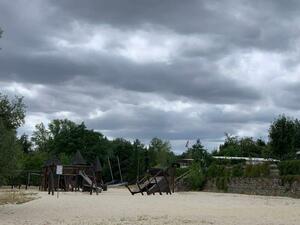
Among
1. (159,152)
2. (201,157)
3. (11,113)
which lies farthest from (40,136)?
(11,113)

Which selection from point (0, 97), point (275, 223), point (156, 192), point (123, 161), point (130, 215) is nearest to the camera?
point (275, 223)

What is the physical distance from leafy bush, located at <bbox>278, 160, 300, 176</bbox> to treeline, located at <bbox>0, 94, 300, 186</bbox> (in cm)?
1450

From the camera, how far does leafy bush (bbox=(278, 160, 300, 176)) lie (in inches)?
1866

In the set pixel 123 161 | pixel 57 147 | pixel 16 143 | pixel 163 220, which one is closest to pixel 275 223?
pixel 163 220

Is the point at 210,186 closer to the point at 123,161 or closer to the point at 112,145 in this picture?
the point at 123,161

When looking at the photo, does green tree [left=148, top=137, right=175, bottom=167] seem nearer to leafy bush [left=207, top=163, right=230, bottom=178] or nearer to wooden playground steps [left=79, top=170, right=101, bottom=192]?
leafy bush [left=207, top=163, right=230, bottom=178]

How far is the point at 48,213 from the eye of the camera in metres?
23.8

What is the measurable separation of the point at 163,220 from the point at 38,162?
218 ft

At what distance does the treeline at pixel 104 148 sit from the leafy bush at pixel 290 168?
47.6 feet

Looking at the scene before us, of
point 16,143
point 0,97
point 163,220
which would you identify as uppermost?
point 0,97

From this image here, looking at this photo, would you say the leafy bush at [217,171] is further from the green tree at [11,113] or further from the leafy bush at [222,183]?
the green tree at [11,113]

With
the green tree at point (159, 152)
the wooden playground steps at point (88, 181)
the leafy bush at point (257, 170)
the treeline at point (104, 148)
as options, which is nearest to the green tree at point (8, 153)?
the treeline at point (104, 148)

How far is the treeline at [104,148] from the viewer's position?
2432cm

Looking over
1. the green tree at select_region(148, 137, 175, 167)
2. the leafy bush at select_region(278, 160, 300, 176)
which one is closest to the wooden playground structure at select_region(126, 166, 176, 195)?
the leafy bush at select_region(278, 160, 300, 176)
